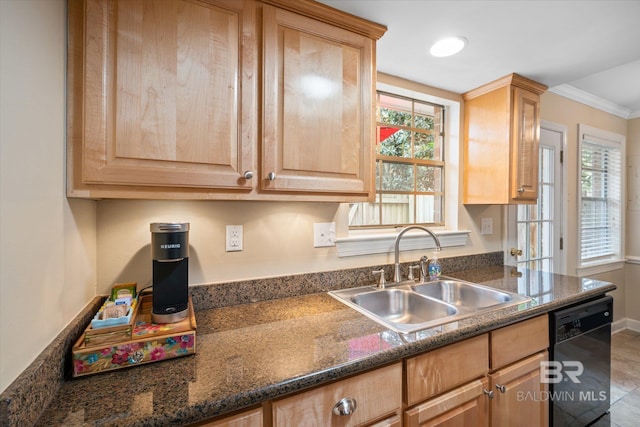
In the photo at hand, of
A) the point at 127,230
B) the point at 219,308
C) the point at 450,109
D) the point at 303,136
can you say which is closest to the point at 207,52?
the point at 303,136

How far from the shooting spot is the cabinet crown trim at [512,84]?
1.76m

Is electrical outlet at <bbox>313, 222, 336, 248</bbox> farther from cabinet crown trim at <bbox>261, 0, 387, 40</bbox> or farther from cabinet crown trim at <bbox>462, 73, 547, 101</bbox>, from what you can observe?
cabinet crown trim at <bbox>462, 73, 547, 101</bbox>

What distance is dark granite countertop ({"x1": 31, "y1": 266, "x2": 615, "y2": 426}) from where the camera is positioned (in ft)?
2.10

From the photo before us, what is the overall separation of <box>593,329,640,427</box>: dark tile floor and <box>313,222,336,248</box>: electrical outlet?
1.70m

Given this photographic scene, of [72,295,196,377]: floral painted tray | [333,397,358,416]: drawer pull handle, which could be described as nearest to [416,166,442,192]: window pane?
[333,397,358,416]: drawer pull handle

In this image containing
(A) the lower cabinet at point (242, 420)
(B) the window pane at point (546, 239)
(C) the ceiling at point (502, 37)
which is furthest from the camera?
(B) the window pane at point (546, 239)

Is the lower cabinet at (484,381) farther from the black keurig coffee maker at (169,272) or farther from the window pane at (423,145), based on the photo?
the window pane at (423,145)

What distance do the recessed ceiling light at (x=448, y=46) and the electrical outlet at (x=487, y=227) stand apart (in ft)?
3.99

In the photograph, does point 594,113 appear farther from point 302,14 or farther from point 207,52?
point 207,52

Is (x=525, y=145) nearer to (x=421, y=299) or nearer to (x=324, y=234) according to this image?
(x=421, y=299)

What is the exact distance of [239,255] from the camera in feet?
4.35

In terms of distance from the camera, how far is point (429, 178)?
2.07 m

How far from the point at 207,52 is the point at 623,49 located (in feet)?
6.73

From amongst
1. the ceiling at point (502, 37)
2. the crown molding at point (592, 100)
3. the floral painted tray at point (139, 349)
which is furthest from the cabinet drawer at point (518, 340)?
the crown molding at point (592, 100)
